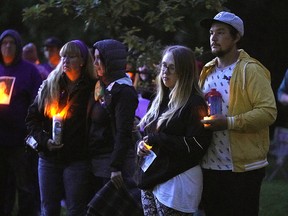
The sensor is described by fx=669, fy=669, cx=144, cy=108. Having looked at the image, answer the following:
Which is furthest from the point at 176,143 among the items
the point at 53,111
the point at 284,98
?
the point at 53,111

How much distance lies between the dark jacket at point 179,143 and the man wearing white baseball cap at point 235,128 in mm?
123

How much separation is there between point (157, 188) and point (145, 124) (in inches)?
21.7

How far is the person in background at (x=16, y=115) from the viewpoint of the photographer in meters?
7.16

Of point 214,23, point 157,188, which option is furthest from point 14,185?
point 214,23

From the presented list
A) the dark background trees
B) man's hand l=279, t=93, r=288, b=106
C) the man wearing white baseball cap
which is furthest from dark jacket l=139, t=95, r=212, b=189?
the dark background trees

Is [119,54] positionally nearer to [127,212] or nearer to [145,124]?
[145,124]

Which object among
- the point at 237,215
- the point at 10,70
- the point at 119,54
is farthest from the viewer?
the point at 10,70

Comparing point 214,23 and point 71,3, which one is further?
point 71,3

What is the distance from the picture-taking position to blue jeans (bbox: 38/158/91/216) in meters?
5.77

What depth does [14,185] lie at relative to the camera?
7809 mm

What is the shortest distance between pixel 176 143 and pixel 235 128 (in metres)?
0.45

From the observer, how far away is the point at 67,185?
5.79 meters

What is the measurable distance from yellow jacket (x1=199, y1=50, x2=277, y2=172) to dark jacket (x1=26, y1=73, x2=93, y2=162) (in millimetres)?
1568

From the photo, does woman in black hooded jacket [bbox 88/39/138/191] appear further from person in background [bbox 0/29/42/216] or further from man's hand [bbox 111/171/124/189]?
person in background [bbox 0/29/42/216]
